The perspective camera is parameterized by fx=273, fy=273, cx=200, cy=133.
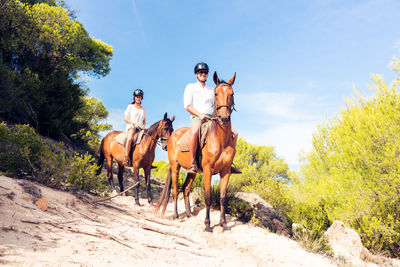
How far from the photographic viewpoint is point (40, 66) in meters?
17.7

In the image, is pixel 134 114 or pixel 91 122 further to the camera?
pixel 91 122

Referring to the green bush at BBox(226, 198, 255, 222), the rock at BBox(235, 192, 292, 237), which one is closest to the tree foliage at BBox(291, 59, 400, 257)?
the rock at BBox(235, 192, 292, 237)

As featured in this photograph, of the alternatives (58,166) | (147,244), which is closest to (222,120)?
(147,244)

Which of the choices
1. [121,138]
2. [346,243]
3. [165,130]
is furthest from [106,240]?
[346,243]

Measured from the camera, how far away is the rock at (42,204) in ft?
17.1

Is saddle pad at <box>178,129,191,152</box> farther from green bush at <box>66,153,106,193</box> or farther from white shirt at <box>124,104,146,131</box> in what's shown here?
white shirt at <box>124,104,146,131</box>

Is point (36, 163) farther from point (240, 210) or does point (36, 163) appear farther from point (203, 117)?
point (240, 210)

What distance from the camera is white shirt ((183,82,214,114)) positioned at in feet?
21.5

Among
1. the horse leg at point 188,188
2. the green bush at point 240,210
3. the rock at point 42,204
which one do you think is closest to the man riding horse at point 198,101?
the horse leg at point 188,188

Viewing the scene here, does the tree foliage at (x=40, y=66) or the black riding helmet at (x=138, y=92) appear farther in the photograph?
the tree foliage at (x=40, y=66)

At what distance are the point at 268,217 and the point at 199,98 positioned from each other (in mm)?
4331

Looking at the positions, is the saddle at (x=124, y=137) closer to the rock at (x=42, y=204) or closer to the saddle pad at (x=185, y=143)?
the saddle pad at (x=185, y=143)

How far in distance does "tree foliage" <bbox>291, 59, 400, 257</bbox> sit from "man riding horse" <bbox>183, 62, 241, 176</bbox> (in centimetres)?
567

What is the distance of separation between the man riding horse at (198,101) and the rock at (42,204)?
2986mm
